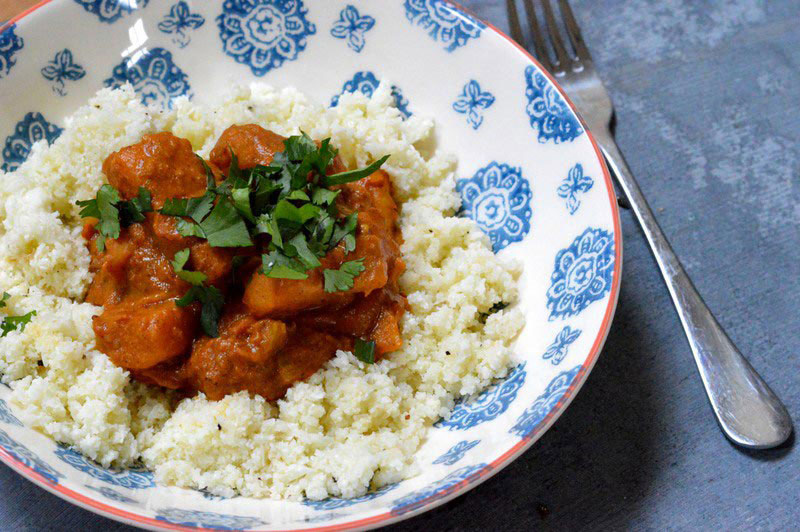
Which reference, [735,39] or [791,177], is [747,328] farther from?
[735,39]

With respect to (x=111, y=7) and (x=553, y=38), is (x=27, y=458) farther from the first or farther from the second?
(x=553, y=38)

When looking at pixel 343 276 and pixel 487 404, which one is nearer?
pixel 343 276

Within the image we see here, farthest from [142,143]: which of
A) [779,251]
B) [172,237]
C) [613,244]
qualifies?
[779,251]

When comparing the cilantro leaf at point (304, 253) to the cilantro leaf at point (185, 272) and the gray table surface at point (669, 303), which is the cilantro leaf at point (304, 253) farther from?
the gray table surface at point (669, 303)

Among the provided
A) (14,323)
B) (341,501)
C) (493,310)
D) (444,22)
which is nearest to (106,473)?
(14,323)

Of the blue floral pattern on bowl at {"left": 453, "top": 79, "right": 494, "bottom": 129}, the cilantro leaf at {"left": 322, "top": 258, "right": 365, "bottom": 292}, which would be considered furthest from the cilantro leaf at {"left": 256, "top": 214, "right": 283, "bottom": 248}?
the blue floral pattern on bowl at {"left": 453, "top": 79, "right": 494, "bottom": 129}

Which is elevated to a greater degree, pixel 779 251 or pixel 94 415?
pixel 94 415
